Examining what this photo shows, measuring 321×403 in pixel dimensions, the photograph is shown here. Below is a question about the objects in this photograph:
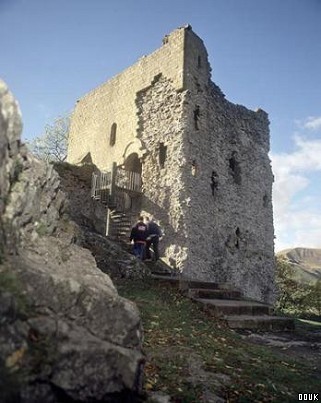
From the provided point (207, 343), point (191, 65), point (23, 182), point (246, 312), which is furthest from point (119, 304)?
point (191, 65)

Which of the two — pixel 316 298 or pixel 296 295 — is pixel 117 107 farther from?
pixel 316 298

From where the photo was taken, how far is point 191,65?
15633mm

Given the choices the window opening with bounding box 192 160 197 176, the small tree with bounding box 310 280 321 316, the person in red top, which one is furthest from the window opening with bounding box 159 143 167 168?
the small tree with bounding box 310 280 321 316

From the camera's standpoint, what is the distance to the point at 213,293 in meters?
9.75

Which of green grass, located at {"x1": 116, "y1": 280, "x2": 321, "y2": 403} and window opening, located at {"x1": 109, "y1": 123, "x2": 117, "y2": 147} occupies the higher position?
window opening, located at {"x1": 109, "y1": 123, "x2": 117, "y2": 147}

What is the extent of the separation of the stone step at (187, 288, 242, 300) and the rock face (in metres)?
5.38

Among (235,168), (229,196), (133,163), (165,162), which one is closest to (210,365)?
(165,162)

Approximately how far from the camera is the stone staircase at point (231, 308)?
7844 millimetres

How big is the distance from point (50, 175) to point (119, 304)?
7.31ft

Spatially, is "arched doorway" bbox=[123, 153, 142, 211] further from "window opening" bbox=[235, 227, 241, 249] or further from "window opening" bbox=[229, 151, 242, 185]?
"window opening" bbox=[235, 227, 241, 249]

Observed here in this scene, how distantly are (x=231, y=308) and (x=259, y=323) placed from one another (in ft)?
2.21

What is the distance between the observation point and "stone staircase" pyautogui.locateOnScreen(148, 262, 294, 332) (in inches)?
309

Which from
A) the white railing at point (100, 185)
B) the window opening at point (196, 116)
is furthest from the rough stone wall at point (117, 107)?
the white railing at point (100, 185)

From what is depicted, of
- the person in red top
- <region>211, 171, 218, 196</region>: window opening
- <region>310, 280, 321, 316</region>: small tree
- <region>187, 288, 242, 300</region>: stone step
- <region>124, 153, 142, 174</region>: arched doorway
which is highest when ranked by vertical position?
<region>124, 153, 142, 174</region>: arched doorway
